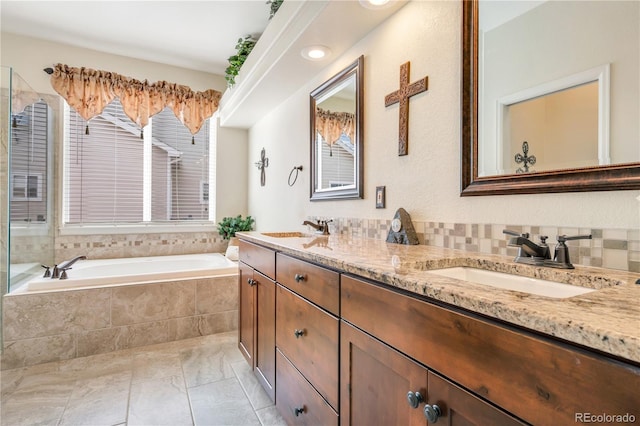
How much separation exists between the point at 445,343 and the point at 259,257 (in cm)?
130

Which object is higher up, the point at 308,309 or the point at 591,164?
the point at 591,164

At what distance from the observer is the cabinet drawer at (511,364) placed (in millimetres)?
436

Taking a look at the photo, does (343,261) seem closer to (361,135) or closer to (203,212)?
(361,135)

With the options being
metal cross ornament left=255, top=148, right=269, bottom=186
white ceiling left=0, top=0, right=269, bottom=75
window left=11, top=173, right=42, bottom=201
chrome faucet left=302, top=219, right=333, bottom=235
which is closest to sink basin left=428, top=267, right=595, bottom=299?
chrome faucet left=302, top=219, right=333, bottom=235

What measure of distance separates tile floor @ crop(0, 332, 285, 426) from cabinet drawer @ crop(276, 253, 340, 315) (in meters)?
0.83

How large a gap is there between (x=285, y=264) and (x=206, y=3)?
2.22 meters

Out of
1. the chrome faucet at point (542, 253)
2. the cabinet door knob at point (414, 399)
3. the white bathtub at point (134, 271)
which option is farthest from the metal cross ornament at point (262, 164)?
the cabinet door knob at point (414, 399)

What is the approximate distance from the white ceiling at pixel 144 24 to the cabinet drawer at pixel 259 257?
190 centimetres

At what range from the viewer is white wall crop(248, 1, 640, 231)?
3.23ft

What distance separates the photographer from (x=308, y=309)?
1.26 metres

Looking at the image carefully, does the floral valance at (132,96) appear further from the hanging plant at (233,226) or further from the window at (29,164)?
the hanging plant at (233,226)

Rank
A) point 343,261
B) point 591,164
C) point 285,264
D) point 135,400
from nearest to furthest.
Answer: point 591,164, point 343,261, point 285,264, point 135,400

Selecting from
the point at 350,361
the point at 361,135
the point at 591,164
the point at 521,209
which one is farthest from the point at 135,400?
the point at 591,164

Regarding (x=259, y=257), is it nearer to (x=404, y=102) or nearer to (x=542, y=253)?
(x=404, y=102)
